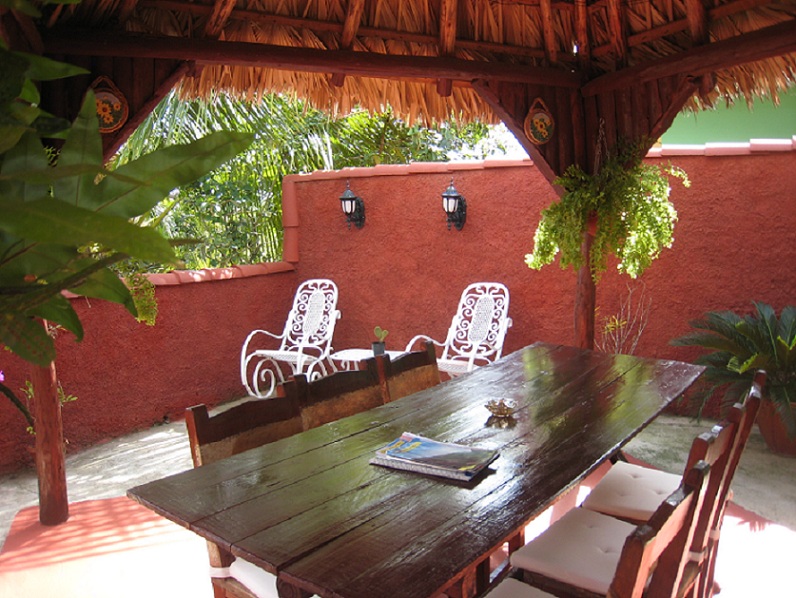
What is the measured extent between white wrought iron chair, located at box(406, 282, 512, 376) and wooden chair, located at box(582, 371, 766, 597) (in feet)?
8.12

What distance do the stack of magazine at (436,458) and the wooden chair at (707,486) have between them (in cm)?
59

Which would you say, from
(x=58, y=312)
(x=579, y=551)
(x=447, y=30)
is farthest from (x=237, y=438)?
(x=447, y=30)

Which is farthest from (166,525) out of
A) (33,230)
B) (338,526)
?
(33,230)

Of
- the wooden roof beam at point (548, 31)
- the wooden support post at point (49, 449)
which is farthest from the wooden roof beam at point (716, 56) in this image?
the wooden support post at point (49, 449)

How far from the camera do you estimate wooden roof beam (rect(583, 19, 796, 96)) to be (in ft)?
11.0

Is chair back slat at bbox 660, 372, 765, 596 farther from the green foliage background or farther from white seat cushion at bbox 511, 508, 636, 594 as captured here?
the green foliage background

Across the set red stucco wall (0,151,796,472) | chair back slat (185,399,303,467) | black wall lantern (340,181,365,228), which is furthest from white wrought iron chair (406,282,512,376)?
chair back slat (185,399,303,467)

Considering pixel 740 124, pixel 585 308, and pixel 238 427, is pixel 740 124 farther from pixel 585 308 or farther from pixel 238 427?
pixel 238 427

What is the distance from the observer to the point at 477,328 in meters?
5.54

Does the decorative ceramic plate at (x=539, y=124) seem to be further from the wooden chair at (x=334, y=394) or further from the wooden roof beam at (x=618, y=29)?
the wooden chair at (x=334, y=394)

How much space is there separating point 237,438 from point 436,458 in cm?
74

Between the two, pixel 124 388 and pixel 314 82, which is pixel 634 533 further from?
pixel 124 388

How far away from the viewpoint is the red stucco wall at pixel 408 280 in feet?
15.9

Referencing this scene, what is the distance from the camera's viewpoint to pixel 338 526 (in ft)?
5.50
